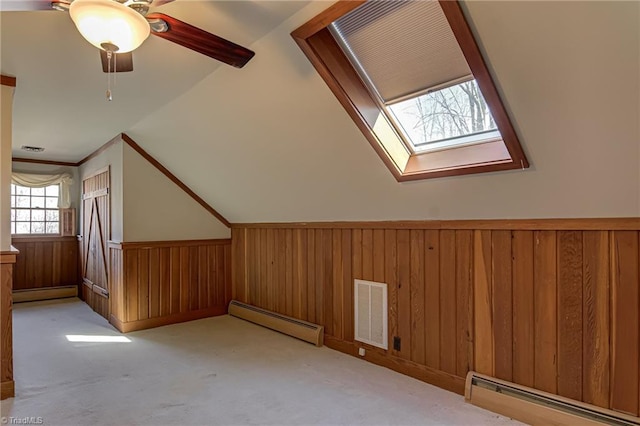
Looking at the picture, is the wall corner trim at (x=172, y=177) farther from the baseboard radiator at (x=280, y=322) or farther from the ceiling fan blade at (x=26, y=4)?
the ceiling fan blade at (x=26, y=4)

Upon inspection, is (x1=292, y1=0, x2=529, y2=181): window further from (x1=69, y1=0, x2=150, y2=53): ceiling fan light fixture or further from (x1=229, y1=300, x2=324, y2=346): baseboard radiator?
(x1=229, y1=300, x2=324, y2=346): baseboard radiator

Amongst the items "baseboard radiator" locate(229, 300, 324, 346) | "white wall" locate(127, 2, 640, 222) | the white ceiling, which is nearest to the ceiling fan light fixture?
the white ceiling

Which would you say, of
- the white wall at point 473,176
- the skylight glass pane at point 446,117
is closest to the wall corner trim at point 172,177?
the white wall at point 473,176

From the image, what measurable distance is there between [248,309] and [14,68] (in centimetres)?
334

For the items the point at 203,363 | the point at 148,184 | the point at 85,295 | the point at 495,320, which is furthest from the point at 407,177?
the point at 85,295

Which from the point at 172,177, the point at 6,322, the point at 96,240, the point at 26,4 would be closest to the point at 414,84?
the point at 26,4

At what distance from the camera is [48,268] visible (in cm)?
618

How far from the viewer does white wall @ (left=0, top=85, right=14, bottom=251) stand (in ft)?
9.11

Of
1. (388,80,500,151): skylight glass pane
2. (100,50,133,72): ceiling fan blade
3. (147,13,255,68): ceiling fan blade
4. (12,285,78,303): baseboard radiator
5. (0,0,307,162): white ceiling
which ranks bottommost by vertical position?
(12,285,78,303): baseboard radiator

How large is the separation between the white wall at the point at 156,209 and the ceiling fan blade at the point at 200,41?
3.15m

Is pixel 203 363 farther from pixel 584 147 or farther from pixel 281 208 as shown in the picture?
pixel 584 147

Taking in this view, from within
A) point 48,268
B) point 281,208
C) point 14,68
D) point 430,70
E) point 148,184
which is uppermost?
point 14,68

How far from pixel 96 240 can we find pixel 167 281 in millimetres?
1512

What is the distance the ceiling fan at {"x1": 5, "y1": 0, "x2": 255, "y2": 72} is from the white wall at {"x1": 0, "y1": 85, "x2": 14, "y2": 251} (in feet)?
5.70
